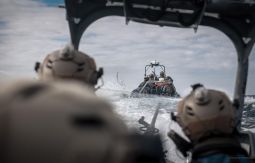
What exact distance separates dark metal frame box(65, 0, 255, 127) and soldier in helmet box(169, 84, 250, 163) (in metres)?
1.42

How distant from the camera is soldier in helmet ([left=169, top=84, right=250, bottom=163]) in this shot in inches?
102

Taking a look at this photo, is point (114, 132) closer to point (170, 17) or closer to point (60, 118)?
point (60, 118)

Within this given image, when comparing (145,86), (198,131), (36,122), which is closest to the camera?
(36,122)

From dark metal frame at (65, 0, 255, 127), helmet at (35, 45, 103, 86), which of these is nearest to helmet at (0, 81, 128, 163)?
helmet at (35, 45, 103, 86)

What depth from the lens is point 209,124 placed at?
108 inches

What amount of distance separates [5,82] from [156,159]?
0.30 meters

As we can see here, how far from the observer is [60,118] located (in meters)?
0.69

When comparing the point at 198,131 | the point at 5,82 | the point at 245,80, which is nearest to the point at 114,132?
the point at 5,82

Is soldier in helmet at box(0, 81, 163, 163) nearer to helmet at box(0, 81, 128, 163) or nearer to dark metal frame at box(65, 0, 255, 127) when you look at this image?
helmet at box(0, 81, 128, 163)

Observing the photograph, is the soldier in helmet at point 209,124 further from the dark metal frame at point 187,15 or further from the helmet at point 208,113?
the dark metal frame at point 187,15

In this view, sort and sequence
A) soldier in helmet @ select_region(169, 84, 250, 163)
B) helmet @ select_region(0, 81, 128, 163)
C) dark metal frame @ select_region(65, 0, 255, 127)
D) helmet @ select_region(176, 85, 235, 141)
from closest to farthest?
1. helmet @ select_region(0, 81, 128, 163)
2. soldier in helmet @ select_region(169, 84, 250, 163)
3. helmet @ select_region(176, 85, 235, 141)
4. dark metal frame @ select_region(65, 0, 255, 127)

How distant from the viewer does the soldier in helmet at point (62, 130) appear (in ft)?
2.19

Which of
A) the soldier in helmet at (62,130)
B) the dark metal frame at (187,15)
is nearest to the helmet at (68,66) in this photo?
the dark metal frame at (187,15)

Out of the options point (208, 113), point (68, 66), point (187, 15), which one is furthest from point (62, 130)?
point (187, 15)
